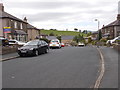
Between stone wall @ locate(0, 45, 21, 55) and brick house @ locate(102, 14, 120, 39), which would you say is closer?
stone wall @ locate(0, 45, 21, 55)

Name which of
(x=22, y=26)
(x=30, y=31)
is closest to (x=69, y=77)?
(x=22, y=26)

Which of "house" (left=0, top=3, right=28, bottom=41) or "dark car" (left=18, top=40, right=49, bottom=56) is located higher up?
"house" (left=0, top=3, right=28, bottom=41)

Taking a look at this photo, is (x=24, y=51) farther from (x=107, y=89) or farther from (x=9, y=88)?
(x=107, y=89)

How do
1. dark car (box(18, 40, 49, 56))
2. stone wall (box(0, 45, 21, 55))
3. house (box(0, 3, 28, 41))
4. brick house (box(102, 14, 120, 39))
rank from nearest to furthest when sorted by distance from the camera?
dark car (box(18, 40, 49, 56)), stone wall (box(0, 45, 21, 55)), house (box(0, 3, 28, 41)), brick house (box(102, 14, 120, 39))

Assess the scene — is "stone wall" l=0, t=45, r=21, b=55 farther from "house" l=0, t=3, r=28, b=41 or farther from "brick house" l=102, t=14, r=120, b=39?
"brick house" l=102, t=14, r=120, b=39

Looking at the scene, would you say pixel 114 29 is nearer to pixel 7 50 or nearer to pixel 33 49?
pixel 7 50

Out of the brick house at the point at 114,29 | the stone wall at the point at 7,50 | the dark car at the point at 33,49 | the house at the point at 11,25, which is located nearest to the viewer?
the dark car at the point at 33,49

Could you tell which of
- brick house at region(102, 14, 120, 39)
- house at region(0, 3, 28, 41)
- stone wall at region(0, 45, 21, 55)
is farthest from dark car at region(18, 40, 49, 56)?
brick house at region(102, 14, 120, 39)

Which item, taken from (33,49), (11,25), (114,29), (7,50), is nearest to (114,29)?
(114,29)

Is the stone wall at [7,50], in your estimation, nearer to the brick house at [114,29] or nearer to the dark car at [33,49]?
the dark car at [33,49]

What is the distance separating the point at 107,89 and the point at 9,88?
3062 mm

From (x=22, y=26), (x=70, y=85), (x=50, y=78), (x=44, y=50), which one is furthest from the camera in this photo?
(x=22, y=26)

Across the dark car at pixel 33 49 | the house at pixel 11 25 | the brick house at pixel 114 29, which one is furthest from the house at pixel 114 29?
the dark car at pixel 33 49

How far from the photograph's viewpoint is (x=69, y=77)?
7660 millimetres
